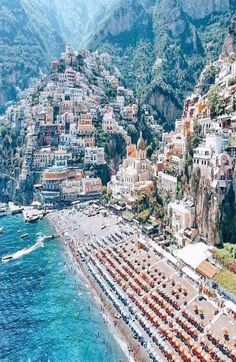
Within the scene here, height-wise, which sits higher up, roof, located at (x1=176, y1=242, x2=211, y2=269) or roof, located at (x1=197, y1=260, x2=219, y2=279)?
roof, located at (x1=176, y1=242, x2=211, y2=269)

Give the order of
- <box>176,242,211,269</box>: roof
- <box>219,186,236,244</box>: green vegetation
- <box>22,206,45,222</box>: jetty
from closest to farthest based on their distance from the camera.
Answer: <box>176,242,211,269</box>: roof
<box>219,186,236,244</box>: green vegetation
<box>22,206,45,222</box>: jetty

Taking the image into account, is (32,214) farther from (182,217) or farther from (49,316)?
(49,316)

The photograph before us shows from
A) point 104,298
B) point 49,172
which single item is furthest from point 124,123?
point 104,298

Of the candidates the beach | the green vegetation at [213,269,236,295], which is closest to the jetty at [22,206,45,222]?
the beach

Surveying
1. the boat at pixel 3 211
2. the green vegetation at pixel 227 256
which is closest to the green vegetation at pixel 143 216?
the green vegetation at pixel 227 256

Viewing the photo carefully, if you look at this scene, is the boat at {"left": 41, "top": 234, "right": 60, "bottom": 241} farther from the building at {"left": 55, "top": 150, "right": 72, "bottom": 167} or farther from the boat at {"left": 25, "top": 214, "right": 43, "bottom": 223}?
the building at {"left": 55, "top": 150, "right": 72, "bottom": 167}

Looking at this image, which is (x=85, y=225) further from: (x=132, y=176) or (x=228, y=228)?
(x=228, y=228)
